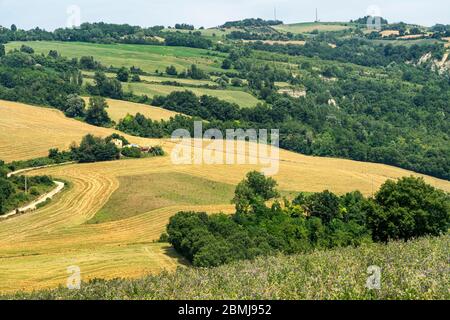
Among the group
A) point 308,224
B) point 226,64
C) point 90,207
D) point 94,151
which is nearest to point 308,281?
point 308,224

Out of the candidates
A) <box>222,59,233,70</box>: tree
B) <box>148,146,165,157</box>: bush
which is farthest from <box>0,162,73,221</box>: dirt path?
<box>222,59,233,70</box>: tree

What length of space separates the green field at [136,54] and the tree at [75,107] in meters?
42.5

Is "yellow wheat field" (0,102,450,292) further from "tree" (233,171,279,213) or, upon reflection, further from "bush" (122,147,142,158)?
"tree" (233,171,279,213)

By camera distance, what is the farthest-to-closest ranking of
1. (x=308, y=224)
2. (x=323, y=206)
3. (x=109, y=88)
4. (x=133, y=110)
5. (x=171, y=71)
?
(x=171, y=71) → (x=109, y=88) → (x=133, y=110) → (x=323, y=206) → (x=308, y=224)

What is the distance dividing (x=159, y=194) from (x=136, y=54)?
106375mm

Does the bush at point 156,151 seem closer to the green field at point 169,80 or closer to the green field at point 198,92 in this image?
the green field at point 198,92

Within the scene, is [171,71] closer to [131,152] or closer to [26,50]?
[26,50]

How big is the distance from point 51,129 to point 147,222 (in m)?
42.9

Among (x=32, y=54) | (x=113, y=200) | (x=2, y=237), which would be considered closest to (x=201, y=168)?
(x=113, y=200)

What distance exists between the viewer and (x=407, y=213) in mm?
47344

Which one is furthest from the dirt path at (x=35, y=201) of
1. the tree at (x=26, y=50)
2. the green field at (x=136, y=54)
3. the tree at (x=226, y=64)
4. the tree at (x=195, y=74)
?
the tree at (x=226, y=64)

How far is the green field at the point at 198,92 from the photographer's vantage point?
138 m

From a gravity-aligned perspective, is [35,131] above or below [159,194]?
above
